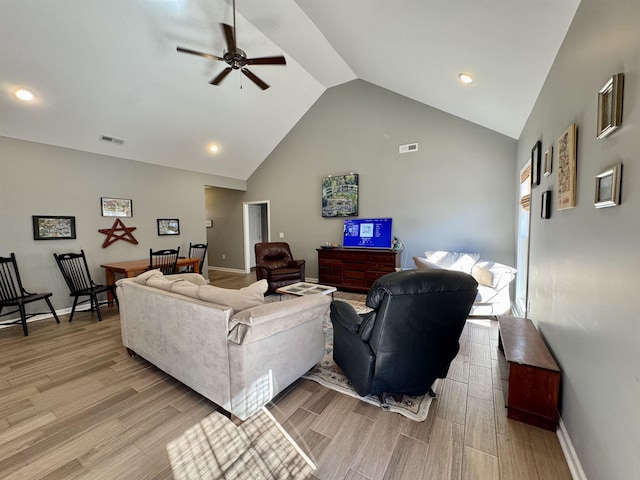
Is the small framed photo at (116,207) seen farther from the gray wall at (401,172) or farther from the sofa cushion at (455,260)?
the sofa cushion at (455,260)

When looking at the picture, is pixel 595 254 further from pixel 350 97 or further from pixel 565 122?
pixel 350 97

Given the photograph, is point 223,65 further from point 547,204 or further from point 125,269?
point 547,204

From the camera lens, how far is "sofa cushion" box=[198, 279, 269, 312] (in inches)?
73.6

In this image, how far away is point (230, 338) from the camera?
67.9 inches

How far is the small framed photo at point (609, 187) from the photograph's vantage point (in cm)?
105

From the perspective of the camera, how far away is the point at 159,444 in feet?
5.30

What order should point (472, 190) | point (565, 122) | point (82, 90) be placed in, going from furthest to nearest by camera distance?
point (472, 190) → point (82, 90) → point (565, 122)

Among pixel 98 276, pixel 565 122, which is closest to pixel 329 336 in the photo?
pixel 565 122

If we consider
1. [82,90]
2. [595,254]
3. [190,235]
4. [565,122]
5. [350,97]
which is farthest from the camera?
[190,235]

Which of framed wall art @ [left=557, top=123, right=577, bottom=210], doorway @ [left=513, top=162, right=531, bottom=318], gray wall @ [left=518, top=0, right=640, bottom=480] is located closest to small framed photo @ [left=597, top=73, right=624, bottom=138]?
gray wall @ [left=518, top=0, right=640, bottom=480]

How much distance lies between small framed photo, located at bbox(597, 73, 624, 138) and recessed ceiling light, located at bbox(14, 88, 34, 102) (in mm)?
5495

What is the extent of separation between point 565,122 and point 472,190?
109 inches

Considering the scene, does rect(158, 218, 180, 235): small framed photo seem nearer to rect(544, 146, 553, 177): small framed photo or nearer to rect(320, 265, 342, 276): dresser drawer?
rect(320, 265, 342, 276): dresser drawer

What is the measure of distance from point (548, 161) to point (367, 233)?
10.8 feet
